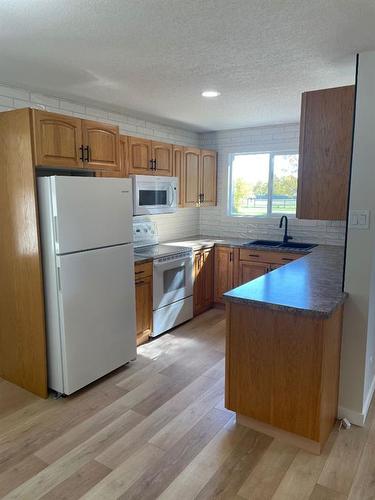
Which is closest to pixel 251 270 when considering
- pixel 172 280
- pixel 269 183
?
A: pixel 172 280

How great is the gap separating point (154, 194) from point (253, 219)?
1.61 m

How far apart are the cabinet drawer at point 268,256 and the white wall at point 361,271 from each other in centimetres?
159

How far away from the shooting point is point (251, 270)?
4.27m

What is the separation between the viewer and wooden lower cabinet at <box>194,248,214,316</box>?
4328 mm

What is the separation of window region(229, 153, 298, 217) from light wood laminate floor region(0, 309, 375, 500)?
8.64 feet

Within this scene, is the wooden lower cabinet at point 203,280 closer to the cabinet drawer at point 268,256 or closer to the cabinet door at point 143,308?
the cabinet drawer at point 268,256

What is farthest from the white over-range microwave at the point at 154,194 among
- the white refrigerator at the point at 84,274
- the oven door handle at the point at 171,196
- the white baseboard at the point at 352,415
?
the white baseboard at the point at 352,415

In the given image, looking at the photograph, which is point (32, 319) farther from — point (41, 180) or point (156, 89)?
point (156, 89)

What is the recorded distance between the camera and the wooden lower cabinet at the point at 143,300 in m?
3.43

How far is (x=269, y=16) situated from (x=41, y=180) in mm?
1701

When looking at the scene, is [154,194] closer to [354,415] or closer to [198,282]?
[198,282]

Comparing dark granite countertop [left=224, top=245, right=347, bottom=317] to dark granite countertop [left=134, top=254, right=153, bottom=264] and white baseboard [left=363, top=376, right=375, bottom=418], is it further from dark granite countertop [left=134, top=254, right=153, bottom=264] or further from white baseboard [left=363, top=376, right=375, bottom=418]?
dark granite countertop [left=134, top=254, right=153, bottom=264]

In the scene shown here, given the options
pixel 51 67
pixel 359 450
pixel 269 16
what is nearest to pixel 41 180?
pixel 51 67

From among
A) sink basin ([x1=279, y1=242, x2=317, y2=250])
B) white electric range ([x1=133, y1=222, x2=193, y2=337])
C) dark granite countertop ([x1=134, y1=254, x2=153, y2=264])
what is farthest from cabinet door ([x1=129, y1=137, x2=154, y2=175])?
sink basin ([x1=279, y1=242, x2=317, y2=250])
